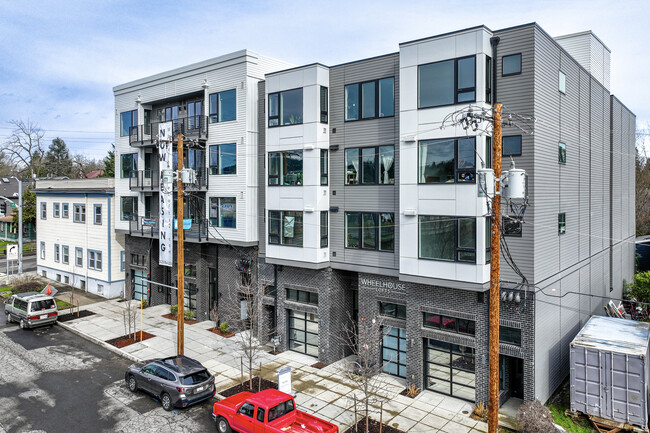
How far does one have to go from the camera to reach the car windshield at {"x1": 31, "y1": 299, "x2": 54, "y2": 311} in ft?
87.6

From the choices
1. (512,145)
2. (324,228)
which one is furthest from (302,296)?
(512,145)

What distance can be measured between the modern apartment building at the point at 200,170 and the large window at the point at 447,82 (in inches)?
414

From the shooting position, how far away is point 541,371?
57.1 ft

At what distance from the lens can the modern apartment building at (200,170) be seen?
2527 centimetres

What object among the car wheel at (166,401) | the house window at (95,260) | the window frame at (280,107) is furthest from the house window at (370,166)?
the house window at (95,260)

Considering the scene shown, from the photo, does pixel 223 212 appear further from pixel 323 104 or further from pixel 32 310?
pixel 32 310

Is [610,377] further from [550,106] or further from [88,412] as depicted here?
[88,412]

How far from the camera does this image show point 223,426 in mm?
15492

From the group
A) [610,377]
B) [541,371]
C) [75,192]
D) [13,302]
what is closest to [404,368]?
[541,371]

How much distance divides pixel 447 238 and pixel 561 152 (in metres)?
6.87

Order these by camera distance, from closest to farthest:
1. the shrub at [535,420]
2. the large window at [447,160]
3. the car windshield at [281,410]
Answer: the car windshield at [281,410] < the shrub at [535,420] < the large window at [447,160]

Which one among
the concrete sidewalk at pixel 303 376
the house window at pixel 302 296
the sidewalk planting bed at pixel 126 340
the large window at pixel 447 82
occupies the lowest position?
the concrete sidewalk at pixel 303 376

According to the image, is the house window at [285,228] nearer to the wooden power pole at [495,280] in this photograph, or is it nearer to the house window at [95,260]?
the wooden power pole at [495,280]

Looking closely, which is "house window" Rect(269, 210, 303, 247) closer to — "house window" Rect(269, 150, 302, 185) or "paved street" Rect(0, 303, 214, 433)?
"house window" Rect(269, 150, 302, 185)
